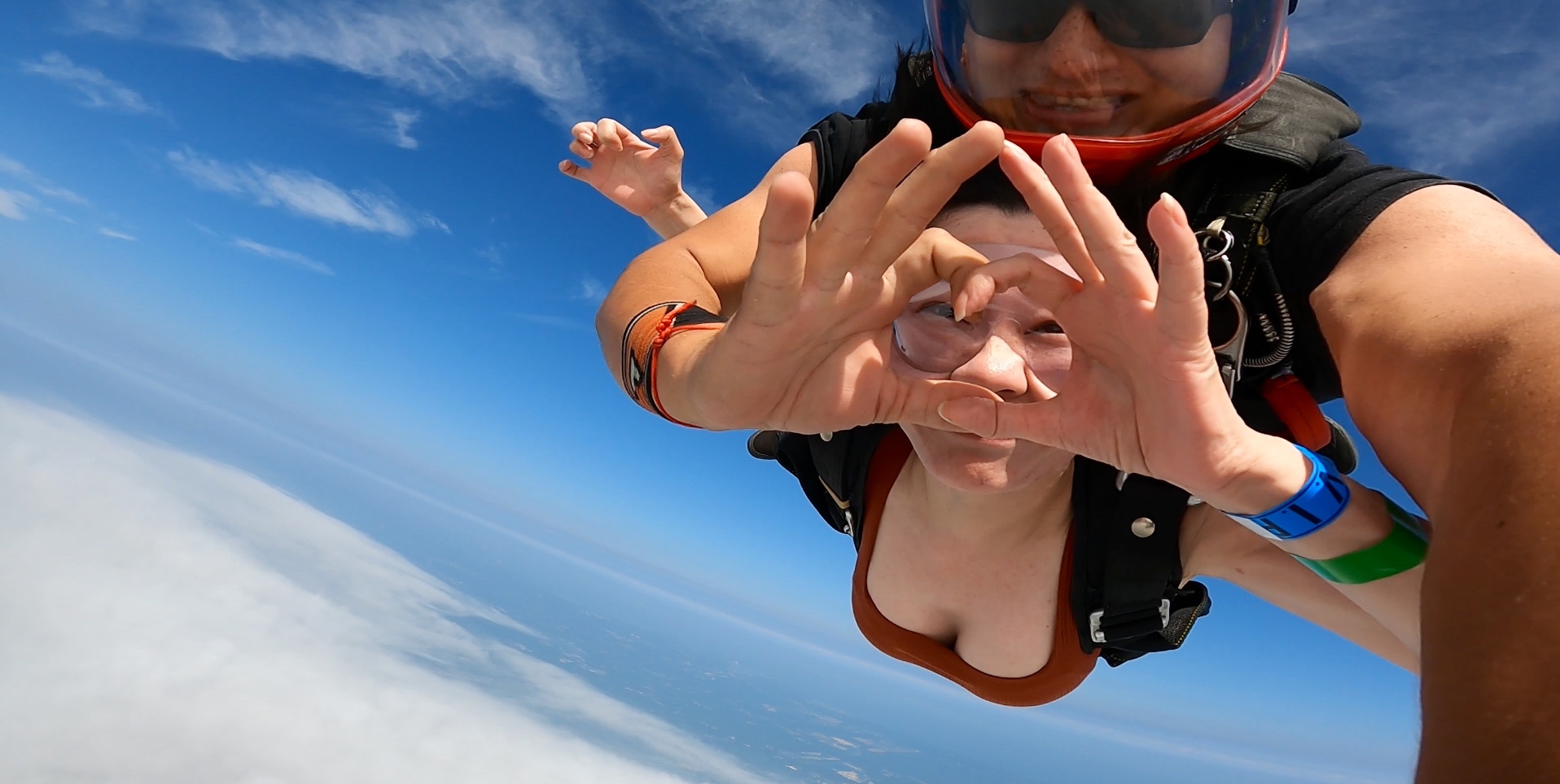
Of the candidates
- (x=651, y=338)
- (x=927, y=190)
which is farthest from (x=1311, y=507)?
(x=651, y=338)

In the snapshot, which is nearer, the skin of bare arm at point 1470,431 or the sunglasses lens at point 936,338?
the skin of bare arm at point 1470,431

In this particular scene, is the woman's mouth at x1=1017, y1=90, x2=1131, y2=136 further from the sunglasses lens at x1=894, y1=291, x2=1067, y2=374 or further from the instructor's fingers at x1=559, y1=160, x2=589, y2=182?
the instructor's fingers at x1=559, y1=160, x2=589, y2=182

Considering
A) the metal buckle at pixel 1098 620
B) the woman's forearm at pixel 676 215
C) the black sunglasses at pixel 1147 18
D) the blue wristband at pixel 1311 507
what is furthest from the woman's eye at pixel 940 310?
the woman's forearm at pixel 676 215

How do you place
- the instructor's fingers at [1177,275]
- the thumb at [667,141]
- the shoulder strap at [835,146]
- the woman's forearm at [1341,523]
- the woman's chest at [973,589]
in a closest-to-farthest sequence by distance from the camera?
1. the instructor's fingers at [1177,275]
2. the woman's forearm at [1341,523]
3. the shoulder strap at [835,146]
4. the woman's chest at [973,589]
5. the thumb at [667,141]

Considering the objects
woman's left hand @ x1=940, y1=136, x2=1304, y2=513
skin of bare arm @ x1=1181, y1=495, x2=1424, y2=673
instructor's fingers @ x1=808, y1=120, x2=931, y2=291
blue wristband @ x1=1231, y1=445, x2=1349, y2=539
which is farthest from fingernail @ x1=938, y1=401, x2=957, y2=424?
skin of bare arm @ x1=1181, y1=495, x2=1424, y2=673

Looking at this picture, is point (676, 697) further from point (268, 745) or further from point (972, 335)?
point (972, 335)

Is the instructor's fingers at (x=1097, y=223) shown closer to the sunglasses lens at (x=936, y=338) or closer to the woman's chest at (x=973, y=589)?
the sunglasses lens at (x=936, y=338)

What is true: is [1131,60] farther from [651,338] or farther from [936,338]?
[651,338]

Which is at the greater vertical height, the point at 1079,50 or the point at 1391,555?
the point at 1079,50
